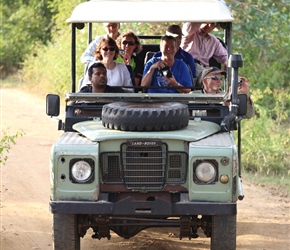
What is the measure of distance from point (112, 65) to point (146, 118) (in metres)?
1.48

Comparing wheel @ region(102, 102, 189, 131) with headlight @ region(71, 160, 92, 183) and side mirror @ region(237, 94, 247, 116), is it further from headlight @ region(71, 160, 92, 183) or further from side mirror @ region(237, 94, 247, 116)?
side mirror @ region(237, 94, 247, 116)

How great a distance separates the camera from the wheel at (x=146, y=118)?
5.15 m

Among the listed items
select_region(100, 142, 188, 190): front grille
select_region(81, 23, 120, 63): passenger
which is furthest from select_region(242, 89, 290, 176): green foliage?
select_region(100, 142, 188, 190): front grille

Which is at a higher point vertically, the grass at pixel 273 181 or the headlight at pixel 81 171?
the headlight at pixel 81 171

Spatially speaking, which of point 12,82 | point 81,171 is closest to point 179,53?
point 81,171

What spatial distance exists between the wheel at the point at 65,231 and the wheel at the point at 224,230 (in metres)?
0.92

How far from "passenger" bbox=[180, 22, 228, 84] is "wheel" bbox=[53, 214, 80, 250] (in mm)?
2863

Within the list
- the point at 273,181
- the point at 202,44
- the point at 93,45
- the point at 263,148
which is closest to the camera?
the point at 93,45

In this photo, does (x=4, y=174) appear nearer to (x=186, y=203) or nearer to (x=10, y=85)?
(x=186, y=203)

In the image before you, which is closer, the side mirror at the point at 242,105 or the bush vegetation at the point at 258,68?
the side mirror at the point at 242,105

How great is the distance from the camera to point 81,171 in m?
5.09

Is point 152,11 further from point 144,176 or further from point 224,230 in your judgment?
point 224,230

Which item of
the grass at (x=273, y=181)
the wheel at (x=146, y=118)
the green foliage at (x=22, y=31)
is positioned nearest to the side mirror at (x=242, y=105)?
the wheel at (x=146, y=118)

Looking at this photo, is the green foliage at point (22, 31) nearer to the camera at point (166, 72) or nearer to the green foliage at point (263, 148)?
the green foliage at point (263, 148)
